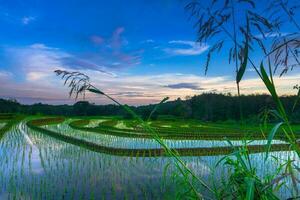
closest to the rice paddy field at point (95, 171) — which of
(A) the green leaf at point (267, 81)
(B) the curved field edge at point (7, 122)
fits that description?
(A) the green leaf at point (267, 81)

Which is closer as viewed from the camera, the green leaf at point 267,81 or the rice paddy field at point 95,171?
the green leaf at point 267,81

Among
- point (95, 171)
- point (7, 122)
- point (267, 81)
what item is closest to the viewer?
point (267, 81)

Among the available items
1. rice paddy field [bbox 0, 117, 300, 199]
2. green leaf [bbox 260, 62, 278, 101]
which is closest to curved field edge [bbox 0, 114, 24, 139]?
rice paddy field [bbox 0, 117, 300, 199]

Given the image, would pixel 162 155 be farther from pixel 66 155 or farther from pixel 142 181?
pixel 142 181

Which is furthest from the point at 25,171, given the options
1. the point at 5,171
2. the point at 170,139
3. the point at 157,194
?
the point at 170,139

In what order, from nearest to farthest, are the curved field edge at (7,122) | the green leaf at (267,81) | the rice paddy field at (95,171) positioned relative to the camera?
the green leaf at (267,81) < the rice paddy field at (95,171) < the curved field edge at (7,122)

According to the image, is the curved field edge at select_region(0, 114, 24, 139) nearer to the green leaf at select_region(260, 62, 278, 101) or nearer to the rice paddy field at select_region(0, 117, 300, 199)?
the rice paddy field at select_region(0, 117, 300, 199)

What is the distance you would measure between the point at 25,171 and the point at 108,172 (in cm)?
164

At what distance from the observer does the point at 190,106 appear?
143 ft

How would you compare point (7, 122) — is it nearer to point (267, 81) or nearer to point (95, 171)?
point (95, 171)

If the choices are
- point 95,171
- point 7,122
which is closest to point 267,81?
point 95,171

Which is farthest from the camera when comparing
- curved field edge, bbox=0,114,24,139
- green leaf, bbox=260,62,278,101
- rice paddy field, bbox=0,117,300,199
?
curved field edge, bbox=0,114,24,139

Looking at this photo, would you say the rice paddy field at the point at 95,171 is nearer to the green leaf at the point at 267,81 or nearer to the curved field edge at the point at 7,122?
the green leaf at the point at 267,81

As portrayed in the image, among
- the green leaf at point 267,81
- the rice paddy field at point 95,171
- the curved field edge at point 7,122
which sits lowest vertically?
the rice paddy field at point 95,171
